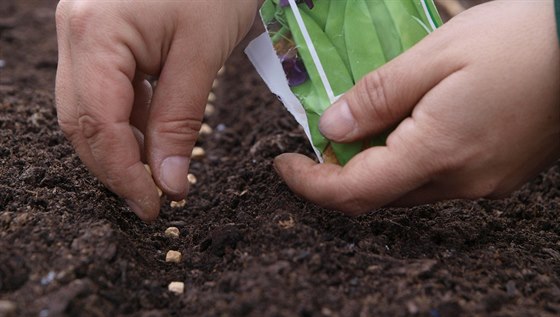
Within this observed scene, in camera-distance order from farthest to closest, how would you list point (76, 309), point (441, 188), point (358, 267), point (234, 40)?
1. point (234, 40)
2. point (441, 188)
3. point (358, 267)
4. point (76, 309)

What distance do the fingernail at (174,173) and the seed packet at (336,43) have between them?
0.28 meters

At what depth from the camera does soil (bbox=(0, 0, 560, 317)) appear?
111 centimetres

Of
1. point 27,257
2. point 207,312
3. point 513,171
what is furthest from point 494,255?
point 27,257

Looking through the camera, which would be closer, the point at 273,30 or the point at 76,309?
the point at 76,309

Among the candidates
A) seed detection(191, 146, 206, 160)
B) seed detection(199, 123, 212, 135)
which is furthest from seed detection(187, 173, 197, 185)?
seed detection(199, 123, 212, 135)

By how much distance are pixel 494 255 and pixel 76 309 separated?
759 millimetres

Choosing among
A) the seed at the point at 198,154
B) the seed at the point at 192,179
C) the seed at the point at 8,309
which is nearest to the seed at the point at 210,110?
the seed at the point at 198,154

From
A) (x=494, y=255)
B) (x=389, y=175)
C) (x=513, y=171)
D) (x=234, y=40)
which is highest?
(x=234, y=40)

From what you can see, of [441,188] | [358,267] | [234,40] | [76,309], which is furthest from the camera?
[234,40]

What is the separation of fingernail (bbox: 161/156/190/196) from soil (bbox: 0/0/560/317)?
0.12m

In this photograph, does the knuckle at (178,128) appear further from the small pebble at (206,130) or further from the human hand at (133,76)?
the small pebble at (206,130)

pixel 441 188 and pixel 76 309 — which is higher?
pixel 76 309

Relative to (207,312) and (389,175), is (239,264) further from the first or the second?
(389,175)

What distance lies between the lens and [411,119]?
1.25 m
